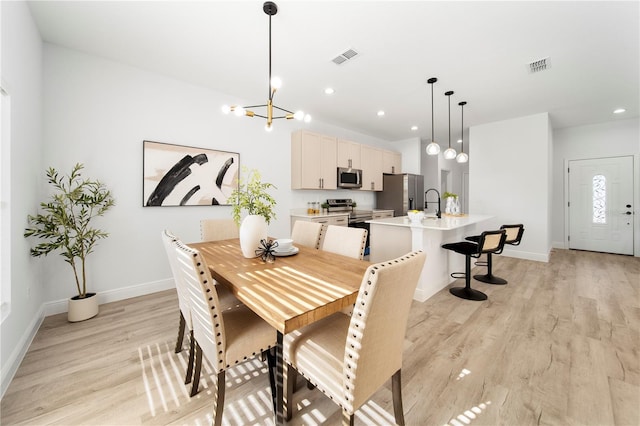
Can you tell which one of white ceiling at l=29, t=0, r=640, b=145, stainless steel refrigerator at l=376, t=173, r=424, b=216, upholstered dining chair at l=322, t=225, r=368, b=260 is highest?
white ceiling at l=29, t=0, r=640, b=145

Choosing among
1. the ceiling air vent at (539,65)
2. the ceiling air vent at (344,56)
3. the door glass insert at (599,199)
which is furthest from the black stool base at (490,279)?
the door glass insert at (599,199)

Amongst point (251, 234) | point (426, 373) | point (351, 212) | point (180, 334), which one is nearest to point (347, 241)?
point (251, 234)

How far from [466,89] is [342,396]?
165 inches

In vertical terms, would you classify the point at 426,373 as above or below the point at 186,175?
below

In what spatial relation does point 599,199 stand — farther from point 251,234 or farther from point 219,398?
point 219,398

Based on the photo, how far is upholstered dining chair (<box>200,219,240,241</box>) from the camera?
8.91ft

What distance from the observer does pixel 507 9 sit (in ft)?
6.90

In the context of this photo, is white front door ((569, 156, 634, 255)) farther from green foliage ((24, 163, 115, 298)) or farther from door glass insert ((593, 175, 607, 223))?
green foliage ((24, 163, 115, 298))

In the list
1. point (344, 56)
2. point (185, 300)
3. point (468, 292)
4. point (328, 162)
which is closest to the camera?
point (185, 300)

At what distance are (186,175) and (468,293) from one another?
3.94 m

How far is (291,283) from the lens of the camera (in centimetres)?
134

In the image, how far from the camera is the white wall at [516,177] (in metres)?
4.72

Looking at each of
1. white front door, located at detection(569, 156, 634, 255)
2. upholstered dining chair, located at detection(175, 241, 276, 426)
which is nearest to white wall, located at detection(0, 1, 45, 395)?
upholstered dining chair, located at detection(175, 241, 276, 426)

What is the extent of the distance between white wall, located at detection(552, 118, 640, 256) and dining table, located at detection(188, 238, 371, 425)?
6805mm
